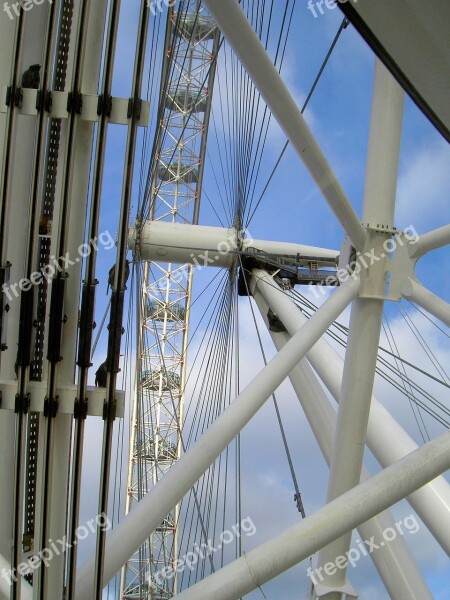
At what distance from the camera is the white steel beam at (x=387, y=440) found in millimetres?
7078

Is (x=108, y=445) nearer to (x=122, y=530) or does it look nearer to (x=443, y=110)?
(x=122, y=530)

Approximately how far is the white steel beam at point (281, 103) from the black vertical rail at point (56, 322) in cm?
108

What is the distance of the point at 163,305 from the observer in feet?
80.8

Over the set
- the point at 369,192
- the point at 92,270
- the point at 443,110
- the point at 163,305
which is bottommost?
the point at 443,110

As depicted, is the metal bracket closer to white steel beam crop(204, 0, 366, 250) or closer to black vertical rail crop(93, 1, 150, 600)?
black vertical rail crop(93, 1, 150, 600)

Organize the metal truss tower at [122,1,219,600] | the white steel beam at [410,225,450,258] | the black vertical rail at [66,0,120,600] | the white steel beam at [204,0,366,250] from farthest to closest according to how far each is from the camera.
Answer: the metal truss tower at [122,1,219,600]
the white steel beam at [410,225,450,258]
the white steel beam at [204,0,366,250]
the black vertical rail at [66,0,120,600]

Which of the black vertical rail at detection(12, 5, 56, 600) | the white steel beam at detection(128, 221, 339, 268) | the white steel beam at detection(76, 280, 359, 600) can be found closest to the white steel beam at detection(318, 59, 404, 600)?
the white steel beam at detection(76, 280, 359, 600)

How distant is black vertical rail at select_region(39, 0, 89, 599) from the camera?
5.10 m

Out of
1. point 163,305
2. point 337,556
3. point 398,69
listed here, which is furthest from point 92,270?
point 163,305

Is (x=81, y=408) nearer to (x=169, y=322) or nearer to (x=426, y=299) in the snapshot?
(x=426, y=299)

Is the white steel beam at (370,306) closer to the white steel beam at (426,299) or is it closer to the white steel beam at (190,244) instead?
the white steel beam at (426,299)

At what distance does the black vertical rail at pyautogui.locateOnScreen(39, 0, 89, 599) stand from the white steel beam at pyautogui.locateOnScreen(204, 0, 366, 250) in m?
1.08

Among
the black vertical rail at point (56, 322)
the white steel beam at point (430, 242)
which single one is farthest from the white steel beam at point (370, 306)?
Answer: the black vertical rail at point (56, 322)

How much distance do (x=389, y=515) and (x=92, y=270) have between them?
4.63 m
